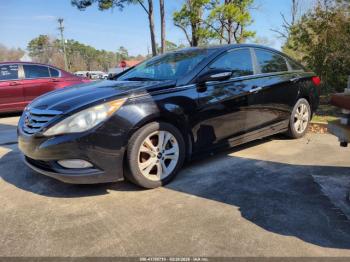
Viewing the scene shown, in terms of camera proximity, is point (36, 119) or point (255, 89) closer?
point (36, 119)

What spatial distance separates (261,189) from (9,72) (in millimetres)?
7520

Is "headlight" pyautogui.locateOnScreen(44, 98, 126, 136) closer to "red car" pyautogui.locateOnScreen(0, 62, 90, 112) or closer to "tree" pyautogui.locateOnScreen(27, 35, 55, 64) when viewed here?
"red car" pyautogui.locateOnScreen(0, 62, 90, 112)

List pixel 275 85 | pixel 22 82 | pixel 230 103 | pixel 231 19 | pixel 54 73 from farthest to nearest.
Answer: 1. pixel 231 19
2. pixel 54 73
3. pixel 22 82
4. pixel 275 85
5. pixel 230 103

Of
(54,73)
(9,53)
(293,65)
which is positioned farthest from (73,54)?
(293,65)

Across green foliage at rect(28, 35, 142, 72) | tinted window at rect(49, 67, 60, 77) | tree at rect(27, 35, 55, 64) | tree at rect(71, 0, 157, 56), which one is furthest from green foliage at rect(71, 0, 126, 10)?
tree at rect(27, 35, 55, 64)

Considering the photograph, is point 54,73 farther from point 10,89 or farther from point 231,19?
point 231,19

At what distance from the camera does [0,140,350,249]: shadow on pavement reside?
8.88 feet

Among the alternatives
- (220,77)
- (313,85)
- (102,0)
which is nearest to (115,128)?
(220,77)

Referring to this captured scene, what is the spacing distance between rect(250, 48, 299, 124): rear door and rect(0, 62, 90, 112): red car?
6168mm

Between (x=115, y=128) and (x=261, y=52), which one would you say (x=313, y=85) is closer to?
(x=261, y=52)

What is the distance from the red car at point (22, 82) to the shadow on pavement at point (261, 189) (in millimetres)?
4455

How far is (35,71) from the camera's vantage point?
29.4 feet

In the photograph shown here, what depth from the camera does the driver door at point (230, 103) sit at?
387 cm

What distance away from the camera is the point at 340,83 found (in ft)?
30.0
